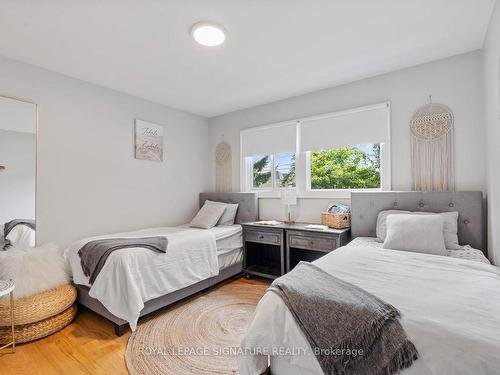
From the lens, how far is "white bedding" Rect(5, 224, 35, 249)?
7.67ft

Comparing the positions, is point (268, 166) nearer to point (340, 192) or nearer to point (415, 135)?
point (340, 192)

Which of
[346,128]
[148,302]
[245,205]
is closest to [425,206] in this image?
[346,128]

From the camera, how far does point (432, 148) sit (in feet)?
8.08

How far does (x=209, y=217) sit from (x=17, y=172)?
2041 mm

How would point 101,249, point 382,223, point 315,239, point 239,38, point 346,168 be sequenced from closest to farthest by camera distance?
point 239,38 < point 101,249 < point 382,223 < point 315,239 < point 346,168

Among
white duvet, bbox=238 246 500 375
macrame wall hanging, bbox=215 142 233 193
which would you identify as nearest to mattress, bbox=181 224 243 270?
macrame wall hanging, bbox=215 142 233 193

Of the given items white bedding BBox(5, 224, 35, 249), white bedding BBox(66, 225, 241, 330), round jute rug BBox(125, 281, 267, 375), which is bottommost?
round jute rug BBox(125, 281, 267, 375)

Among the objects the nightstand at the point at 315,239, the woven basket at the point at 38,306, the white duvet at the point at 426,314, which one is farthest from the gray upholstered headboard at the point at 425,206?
the woven basket at the point at 38,306

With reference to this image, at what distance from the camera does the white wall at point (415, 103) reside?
89.5 inches

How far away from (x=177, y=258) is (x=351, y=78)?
2.74 m

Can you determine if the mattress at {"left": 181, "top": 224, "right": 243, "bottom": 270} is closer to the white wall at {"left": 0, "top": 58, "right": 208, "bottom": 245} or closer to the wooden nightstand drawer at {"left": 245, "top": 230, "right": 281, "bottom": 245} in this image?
the wooden nightstand drawer at {"left": 245, "top": 230, "right": 281, "bottom": 245}

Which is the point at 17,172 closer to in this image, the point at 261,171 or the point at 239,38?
the point at 239,38

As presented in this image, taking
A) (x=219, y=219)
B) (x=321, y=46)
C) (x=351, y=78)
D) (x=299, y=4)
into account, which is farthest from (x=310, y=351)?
(x=351, y=78)

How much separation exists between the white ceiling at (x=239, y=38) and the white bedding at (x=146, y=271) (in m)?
1.76
